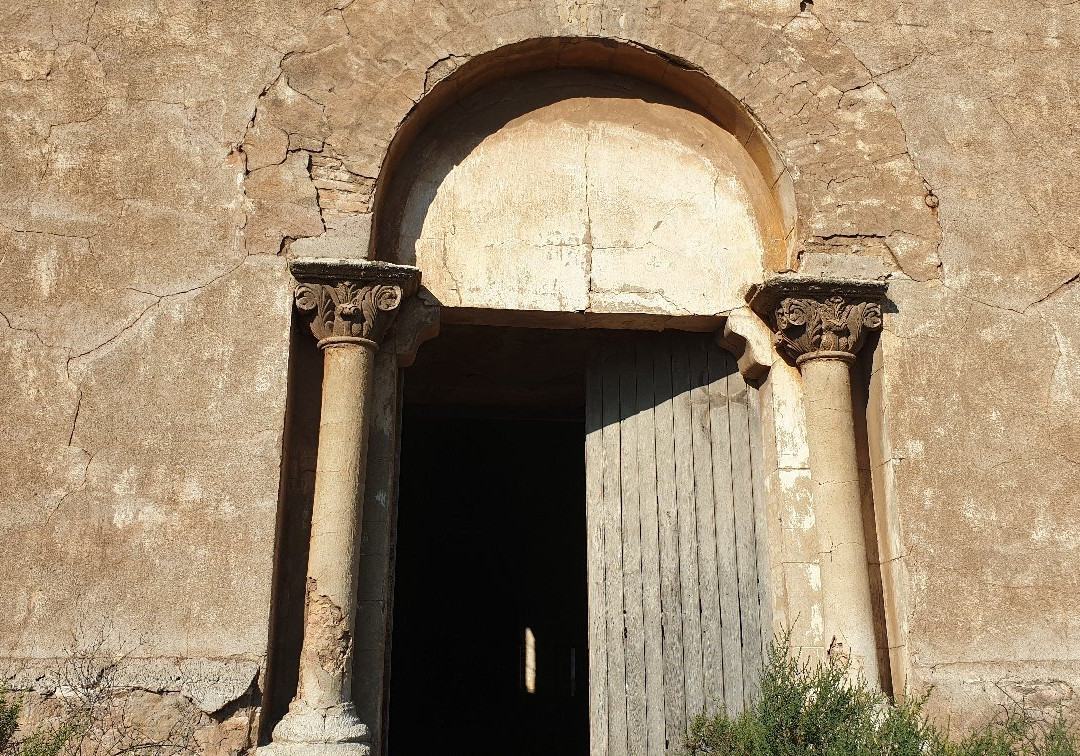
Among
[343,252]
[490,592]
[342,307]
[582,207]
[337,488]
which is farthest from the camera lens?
[490,592]

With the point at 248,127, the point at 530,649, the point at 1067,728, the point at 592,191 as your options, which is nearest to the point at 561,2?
the point at 592,191

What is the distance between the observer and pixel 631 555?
17.4 ft

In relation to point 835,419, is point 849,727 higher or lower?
lower

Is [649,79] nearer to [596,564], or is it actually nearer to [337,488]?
[596,564]

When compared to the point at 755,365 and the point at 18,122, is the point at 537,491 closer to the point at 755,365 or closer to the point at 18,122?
the point at 755,365

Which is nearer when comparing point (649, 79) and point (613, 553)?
point (613, 553)

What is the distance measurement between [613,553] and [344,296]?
192 centimetres

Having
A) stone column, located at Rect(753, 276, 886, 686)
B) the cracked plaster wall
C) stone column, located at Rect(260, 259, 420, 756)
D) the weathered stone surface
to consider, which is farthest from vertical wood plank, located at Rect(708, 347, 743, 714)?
the weathered stone surface

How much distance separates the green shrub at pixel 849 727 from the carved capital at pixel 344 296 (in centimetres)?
240

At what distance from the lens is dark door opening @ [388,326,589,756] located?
1000cm

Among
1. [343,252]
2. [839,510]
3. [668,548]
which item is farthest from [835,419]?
[343,252]

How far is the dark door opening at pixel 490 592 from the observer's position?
10000 mm

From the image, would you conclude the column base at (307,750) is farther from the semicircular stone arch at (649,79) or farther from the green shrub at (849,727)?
the semicircular stone arch at (649,79)

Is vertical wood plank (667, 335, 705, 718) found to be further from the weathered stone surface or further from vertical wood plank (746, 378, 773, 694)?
the weathered stone surface
